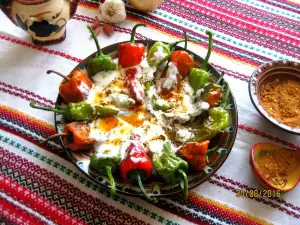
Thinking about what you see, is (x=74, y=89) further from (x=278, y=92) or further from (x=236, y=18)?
(x=236, y=18)

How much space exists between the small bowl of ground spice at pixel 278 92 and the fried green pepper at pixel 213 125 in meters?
0.13

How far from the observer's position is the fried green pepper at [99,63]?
3.53ft

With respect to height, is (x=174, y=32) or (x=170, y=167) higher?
(x=174, y=32)

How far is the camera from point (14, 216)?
37.1 inches

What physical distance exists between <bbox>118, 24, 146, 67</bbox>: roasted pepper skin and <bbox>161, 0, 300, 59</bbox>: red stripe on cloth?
1.27 feet

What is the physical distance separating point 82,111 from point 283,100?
63cm

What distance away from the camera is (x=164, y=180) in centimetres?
91

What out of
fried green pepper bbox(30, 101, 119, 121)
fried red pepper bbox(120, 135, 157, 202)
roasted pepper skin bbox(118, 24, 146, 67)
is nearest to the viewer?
fried red pepper bbox(120, 135, 157, 202)

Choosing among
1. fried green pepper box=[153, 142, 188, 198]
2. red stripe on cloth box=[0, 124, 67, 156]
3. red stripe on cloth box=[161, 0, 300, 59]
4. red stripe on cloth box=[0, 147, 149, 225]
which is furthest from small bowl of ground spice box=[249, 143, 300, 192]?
red stripe on cloth box=[0, 124, 67, 156]

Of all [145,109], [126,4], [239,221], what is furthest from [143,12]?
[239,221]

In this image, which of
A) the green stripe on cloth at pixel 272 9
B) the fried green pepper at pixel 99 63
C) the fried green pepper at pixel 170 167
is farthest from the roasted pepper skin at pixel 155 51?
the green stripe on cloth at pixel 272 9

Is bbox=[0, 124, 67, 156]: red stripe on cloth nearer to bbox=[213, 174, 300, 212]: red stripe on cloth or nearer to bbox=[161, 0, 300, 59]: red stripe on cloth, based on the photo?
bbox=[213, 174, 300, 212]: red stripe on cloth

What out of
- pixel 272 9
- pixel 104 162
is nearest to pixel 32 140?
pixel 104 162

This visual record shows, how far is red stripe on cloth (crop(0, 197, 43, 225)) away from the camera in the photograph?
3.07ft
